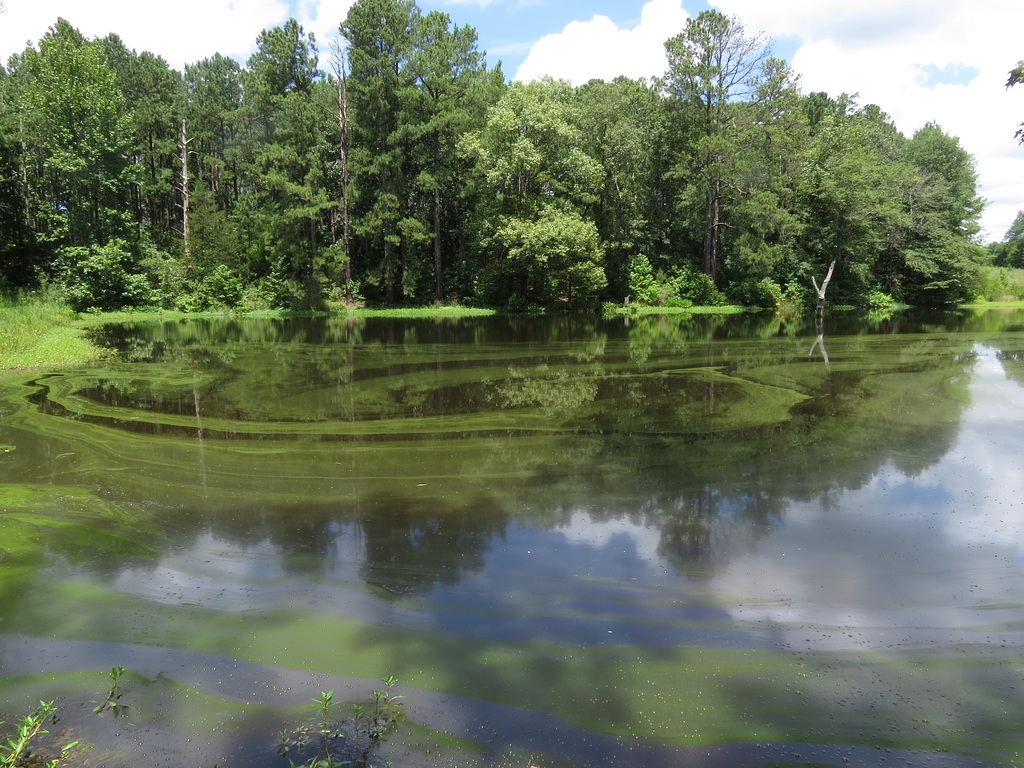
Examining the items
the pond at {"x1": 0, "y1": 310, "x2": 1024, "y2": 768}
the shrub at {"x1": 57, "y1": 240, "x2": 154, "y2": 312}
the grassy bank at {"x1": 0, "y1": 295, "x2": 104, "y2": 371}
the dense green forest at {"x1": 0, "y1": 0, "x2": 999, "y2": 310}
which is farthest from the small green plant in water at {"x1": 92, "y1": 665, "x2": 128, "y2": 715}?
the shrub at {"x1": 57, "y1": 240, "x2": 154, "y2": 312}

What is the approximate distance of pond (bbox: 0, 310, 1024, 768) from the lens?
3.32 meters

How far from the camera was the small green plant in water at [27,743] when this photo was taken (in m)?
2.91

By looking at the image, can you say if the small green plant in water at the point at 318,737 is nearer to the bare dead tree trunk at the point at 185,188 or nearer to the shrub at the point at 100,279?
the shrub at the point at 100,279

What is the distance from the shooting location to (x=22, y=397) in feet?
35.7

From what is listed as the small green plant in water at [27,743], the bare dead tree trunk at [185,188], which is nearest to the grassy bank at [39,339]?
the bare dead tree trunk at [185,188]

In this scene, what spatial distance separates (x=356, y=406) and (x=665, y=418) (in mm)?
4937

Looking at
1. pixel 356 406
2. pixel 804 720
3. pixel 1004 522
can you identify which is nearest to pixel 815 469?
pixel 1004 522

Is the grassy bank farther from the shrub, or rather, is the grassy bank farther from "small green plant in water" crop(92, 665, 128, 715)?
"small green plant in water" crop(92, 665, 128, 715)

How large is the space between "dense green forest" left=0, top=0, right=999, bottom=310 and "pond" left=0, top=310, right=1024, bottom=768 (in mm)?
22855

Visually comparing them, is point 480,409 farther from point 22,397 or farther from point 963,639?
point 22,397

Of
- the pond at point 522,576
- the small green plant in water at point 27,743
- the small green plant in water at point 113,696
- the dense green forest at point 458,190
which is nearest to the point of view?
the small green plant in water at point 27,743

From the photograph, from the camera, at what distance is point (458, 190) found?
→ 36.4 m

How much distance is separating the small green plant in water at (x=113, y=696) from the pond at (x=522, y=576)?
0.03 meters

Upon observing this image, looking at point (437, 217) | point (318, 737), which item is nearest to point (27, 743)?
point (318, 737)
